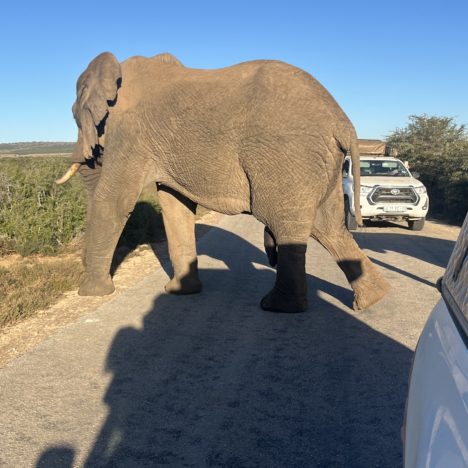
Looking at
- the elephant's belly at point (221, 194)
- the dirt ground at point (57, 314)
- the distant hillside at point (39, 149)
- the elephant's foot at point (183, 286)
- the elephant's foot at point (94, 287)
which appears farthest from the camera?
the distant hillside at point (39, 149)

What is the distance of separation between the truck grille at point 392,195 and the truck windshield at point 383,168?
125cm

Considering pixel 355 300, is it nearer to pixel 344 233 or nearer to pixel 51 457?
pixel 344 233

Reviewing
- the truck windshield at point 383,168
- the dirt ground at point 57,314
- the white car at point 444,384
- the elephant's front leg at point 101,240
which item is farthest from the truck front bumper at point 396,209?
the white car at point 444,384

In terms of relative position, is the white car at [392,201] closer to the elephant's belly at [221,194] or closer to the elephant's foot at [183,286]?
the elephant's foot at [183,286]

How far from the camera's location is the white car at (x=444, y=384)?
45.3 inches

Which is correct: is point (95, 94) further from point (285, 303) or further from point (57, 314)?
point (285, 303)

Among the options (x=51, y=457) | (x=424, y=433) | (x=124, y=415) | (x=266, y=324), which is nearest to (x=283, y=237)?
(x=266, y=324)

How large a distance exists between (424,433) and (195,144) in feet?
15.8

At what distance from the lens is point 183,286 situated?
6523 mm

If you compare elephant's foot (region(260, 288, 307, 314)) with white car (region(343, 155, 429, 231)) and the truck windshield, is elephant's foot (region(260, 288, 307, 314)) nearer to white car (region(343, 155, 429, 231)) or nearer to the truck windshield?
white car (region(343, 155, 429, 231))

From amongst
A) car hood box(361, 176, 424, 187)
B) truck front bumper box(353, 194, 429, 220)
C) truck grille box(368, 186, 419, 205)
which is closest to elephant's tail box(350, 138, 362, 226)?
truck front bumper box(353, 194, 429, 220)

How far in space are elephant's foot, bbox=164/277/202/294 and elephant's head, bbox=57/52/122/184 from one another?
Answer: 1925mm

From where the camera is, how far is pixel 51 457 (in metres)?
2.83

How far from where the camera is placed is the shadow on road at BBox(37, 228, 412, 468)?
2.92 m
